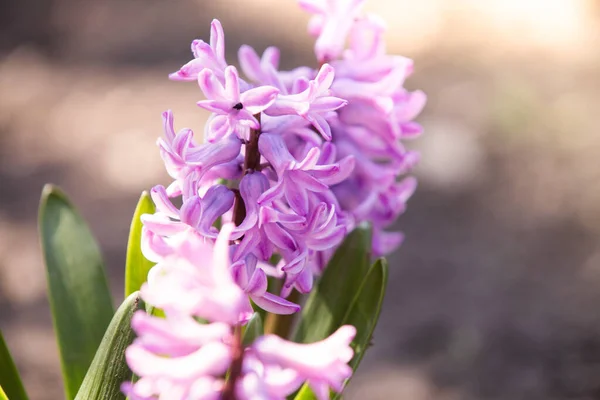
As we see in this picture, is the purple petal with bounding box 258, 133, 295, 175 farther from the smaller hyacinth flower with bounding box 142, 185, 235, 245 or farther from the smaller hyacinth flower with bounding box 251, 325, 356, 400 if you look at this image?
the smaller hyacinth flower with bounding box 251, 325, 356, 400

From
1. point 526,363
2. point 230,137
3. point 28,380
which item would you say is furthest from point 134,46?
point 230,137

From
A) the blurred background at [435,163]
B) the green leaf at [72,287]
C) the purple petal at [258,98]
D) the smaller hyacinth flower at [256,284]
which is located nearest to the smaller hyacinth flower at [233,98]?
the purple petal at [258,98]

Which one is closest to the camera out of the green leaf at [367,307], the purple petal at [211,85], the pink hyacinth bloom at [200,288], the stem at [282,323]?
the pink hyacinth bloom at [200,288]

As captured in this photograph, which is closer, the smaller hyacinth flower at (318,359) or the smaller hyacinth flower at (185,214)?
the smaller hyacinth flower at (318,359)

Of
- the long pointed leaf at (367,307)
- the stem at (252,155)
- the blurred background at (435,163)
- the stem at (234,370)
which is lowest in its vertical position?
the blurred background at (435,163)

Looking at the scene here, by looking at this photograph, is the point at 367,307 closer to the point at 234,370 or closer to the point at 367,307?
the point at 367,307

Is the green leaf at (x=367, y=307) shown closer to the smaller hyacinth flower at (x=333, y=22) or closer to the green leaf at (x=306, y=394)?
the green leaf at (x=306, y=394)

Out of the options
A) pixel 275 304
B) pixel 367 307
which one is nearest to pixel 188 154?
pixel 275 304
